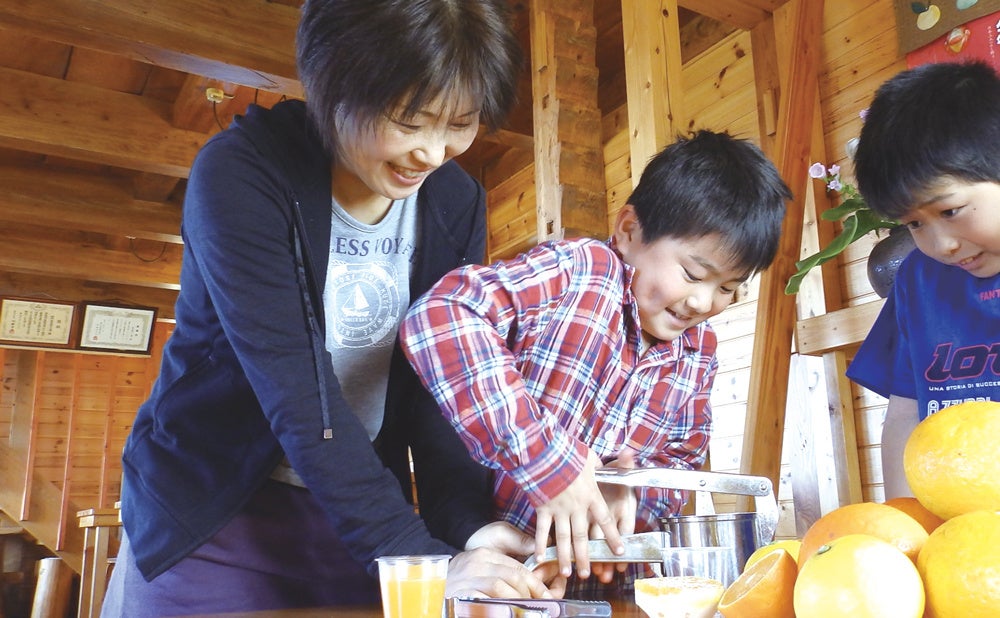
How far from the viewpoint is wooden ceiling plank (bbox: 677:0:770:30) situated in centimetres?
244

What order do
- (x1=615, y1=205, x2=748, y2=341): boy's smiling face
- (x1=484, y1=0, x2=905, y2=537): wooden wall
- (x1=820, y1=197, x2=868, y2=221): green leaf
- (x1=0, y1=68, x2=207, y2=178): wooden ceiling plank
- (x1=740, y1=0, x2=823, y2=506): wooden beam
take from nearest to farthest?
1. (x1=615, y1=205, x2=748, y2=341): boy's smiling face
2. (x1=820, y1=197, x2=868, y2=221): green leaf
3. (x1=740, y1=0, x2=823, y2=506): wooden beam
4. (x1=484, y1=0, x2=905, y2=537): wooden wall
5. (x1=0, y1=68, x2=207, y2=178): wooden ceiling plank

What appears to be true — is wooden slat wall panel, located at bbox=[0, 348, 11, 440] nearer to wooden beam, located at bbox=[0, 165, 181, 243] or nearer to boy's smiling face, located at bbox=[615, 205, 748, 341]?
wooden beam, located at bbox=[0, 165, 181, 243]

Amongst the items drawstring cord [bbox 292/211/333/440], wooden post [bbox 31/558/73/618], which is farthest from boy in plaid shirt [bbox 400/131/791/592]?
wooden post [bbox 31/558/73/618]

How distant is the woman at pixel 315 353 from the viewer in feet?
2.96

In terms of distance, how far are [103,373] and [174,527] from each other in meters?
7.16

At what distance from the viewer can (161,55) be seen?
3.12m

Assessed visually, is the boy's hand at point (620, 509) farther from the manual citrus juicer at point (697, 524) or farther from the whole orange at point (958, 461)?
the whole orange at point (958, 461)

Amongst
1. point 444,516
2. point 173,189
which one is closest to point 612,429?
point 444,516

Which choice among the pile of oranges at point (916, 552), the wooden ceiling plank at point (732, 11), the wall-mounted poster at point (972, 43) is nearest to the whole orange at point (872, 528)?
the pile of oranges at point (916, 552)

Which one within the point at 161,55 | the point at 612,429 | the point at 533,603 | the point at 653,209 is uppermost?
the point at 161,55

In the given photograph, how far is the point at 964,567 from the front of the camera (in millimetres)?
418

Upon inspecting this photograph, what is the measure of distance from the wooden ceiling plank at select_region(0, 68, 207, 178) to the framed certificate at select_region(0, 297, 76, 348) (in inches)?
91.6

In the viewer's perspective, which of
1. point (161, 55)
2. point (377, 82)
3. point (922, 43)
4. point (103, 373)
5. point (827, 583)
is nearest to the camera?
point (827, 583)

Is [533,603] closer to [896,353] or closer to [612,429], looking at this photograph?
[612,429]
